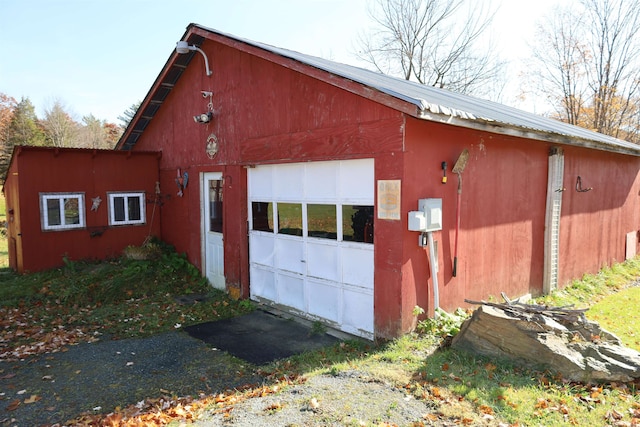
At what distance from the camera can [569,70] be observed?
27344mm

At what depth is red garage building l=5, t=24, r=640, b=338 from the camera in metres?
5.55

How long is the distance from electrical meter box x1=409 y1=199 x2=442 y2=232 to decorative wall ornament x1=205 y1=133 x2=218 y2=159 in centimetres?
511

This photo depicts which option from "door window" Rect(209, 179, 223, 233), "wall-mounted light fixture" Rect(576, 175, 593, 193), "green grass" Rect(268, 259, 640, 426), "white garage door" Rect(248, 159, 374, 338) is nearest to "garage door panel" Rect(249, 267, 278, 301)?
"white garage door" Rect(248, 159, 374, 338)

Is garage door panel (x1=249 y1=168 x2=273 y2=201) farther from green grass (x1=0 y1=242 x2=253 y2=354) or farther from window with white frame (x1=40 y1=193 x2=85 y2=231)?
window with white frame (x1=40 y1=193 x2=85 y2=231)

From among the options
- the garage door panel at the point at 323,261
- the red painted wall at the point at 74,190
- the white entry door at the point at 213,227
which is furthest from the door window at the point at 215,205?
the garage door panel at the point at 323,261

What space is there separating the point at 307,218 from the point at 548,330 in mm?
3825

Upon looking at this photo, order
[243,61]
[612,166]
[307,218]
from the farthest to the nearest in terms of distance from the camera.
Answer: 1. [612,166]
2. [243,61]
3. [307,218]

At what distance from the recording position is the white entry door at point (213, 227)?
9109 millimetres

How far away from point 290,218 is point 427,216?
2719 mm

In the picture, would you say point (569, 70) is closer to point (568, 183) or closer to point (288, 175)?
point (568, 183)

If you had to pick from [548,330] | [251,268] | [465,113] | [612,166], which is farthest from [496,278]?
[612,166]

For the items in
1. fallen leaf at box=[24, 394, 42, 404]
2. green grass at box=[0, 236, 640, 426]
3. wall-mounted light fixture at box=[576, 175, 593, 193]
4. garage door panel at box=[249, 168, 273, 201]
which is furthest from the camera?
wall-mounted light fixture at box=[576, 175, 593, 193]

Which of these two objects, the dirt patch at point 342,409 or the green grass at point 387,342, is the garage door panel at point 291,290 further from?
the dirt patch at point 342,409

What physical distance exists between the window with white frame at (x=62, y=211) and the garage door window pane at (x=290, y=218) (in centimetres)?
Result: 551
